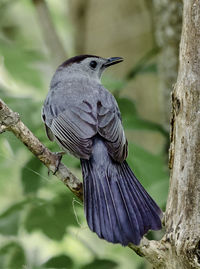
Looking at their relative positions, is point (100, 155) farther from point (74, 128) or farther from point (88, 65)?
point (88, 65)

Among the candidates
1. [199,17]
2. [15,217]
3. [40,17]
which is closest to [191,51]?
[199,17]

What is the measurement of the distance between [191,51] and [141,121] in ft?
4.20

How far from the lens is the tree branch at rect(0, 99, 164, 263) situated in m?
2.62

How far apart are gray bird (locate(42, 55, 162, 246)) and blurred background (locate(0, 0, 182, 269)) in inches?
8.0

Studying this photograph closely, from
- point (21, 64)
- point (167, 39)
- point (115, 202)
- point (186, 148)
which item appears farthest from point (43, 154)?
point (167, 39)

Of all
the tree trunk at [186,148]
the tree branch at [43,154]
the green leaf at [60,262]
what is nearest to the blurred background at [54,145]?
the green leaf at [60,262]

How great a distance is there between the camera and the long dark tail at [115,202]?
2695mm

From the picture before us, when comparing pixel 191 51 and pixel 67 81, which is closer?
pixel 191 51

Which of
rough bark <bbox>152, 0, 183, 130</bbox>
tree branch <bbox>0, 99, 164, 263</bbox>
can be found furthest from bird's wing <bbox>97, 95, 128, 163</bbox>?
rough bark <bbox>152, 0, 183, 130</bbox>

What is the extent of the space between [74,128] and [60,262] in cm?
86

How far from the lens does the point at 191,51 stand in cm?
267

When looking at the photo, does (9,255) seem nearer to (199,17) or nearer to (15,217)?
(15,217)

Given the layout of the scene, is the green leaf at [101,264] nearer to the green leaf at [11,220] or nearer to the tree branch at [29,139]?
the green leaf at [11,220]

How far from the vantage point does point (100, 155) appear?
3.25 metres
